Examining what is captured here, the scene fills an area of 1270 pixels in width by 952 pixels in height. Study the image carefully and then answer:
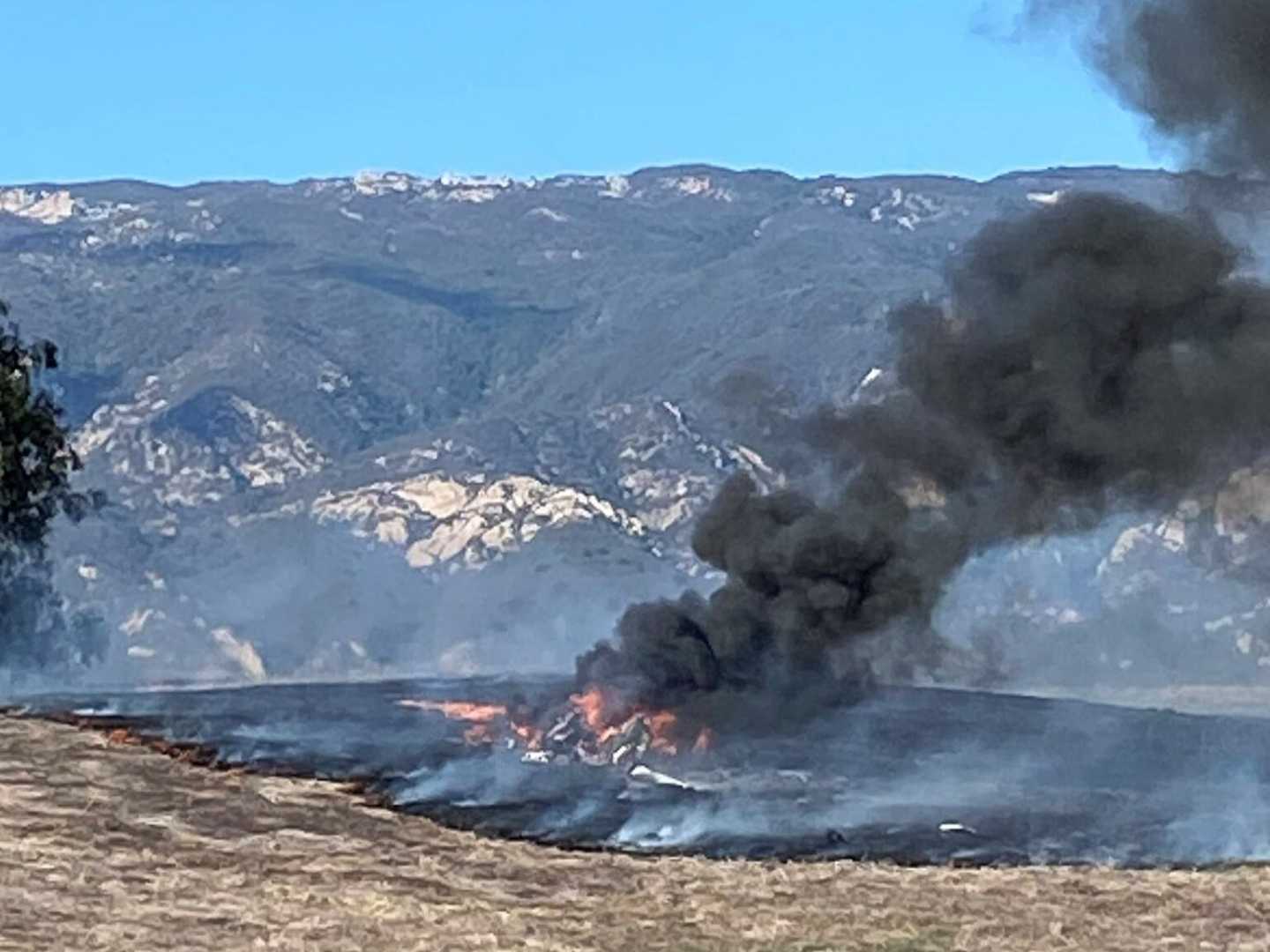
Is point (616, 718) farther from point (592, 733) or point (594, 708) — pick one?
point (594, 708)

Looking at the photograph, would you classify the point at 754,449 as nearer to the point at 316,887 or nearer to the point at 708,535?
the point at 708,535

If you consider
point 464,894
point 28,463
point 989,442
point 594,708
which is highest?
point 28,463

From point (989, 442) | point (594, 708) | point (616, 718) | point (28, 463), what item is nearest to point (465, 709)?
point (594, 708)

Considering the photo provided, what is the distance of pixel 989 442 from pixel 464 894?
15.2 m

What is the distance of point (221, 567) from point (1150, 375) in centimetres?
14637

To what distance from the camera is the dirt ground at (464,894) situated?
17125 millimetres

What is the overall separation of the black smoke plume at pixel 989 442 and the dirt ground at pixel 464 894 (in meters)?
10.7

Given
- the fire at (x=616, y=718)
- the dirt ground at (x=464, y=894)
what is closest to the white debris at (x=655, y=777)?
the fire at (x=616, y=718)

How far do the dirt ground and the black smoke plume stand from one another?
35.0 feet

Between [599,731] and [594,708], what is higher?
[594,708]

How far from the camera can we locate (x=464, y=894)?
19.0 m

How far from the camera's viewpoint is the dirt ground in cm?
1712

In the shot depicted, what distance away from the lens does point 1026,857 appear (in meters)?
22.4

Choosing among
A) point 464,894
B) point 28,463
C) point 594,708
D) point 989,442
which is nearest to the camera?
point 464,894
